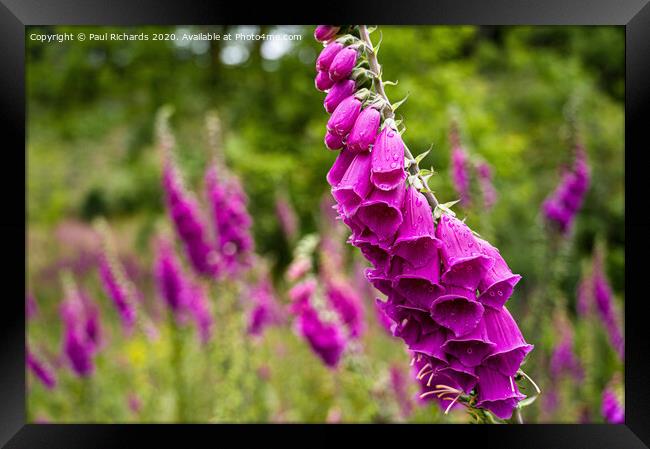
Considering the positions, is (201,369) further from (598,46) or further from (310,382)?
(598,46)

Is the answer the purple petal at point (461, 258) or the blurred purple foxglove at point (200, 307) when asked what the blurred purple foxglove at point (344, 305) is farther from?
the purple petal at point (461, 258)

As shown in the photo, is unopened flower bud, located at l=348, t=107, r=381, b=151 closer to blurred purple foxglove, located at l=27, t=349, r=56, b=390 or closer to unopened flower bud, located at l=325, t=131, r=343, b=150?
unopened flower bud, located at l=325, t=131, r=343, b=150

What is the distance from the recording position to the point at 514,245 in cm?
615

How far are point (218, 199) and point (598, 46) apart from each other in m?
5.91

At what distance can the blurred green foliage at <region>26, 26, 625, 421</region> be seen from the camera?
19.6ft

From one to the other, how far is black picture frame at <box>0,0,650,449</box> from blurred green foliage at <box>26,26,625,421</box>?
327 centimetres

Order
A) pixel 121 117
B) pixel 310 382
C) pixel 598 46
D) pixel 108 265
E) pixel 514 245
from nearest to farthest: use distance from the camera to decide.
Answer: pixel 108 265
pixel 310 382
pixel 514 245
pixel 598 46
pixel 121 117

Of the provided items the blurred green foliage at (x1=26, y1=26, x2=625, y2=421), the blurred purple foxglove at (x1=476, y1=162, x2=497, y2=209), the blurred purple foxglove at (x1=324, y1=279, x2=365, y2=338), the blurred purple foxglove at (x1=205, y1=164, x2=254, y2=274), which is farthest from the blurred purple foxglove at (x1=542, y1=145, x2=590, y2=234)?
the blurred green foliage at (x1=26, y1=26, x2=625, y2=421)

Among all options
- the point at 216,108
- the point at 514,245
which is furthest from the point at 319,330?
the point at 216,108
